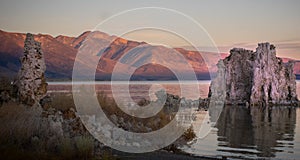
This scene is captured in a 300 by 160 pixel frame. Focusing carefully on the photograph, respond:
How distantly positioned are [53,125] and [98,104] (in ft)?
30.3

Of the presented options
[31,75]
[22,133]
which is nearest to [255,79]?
[31,75]

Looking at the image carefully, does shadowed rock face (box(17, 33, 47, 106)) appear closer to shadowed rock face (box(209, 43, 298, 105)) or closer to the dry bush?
the dry bush

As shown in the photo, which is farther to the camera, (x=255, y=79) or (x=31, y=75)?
(x=255, y=79)

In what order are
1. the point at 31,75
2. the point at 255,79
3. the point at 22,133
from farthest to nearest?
1. the point at 255,79
2. the point at 31,75
3. the point at 22,133

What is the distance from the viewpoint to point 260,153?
26.1m

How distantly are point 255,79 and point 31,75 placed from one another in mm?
75555

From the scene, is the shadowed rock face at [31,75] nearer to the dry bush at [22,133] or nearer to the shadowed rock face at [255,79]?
the dry bush at [22,133]

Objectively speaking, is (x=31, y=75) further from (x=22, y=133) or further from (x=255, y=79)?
(x=255, y=79)

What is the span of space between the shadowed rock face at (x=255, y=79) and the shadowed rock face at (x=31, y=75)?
6860cm

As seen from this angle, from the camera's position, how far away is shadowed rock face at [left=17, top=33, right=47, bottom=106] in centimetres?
2566

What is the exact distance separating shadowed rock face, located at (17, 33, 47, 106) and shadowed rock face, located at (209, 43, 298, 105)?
225 ft

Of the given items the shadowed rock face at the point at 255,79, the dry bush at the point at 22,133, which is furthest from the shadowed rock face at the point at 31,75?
the shadowed rock face at the point at 255,79

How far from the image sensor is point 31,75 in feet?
85.4

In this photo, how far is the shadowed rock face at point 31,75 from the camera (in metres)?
25.7
